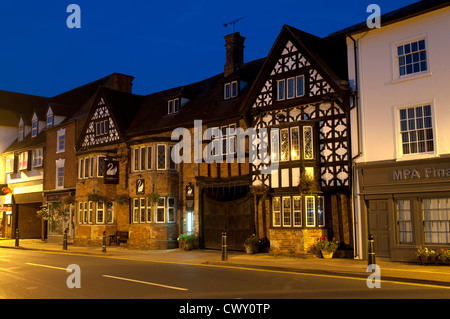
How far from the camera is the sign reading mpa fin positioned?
53.3 ft

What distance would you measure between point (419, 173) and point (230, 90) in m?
12.3

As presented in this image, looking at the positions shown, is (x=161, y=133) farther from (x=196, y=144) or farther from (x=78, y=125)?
(x=78, y=125)

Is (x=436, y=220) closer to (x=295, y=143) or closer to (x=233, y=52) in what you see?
(x=295, y=143)

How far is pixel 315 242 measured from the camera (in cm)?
1952

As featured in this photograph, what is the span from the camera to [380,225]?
18.0 m

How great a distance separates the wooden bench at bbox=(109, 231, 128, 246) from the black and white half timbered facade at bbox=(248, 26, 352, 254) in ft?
35.3

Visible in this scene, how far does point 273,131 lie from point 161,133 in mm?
8963

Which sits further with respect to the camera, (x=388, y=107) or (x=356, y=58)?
(x=356, y=58)

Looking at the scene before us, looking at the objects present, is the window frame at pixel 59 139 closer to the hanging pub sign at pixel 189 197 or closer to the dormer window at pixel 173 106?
→ the dormer window at pixel 173 106

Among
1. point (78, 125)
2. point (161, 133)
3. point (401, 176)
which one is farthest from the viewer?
point (78, 125)

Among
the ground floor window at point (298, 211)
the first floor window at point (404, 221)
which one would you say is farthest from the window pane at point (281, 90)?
the first floor window at point (404, 221)

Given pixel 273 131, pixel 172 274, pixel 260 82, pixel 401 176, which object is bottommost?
pixel 172 274

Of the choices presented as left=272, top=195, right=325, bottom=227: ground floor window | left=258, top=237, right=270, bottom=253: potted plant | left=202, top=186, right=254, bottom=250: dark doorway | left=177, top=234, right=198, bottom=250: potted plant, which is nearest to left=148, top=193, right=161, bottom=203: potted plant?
left=177, top=234, right=198, bottom=250: potted plant
